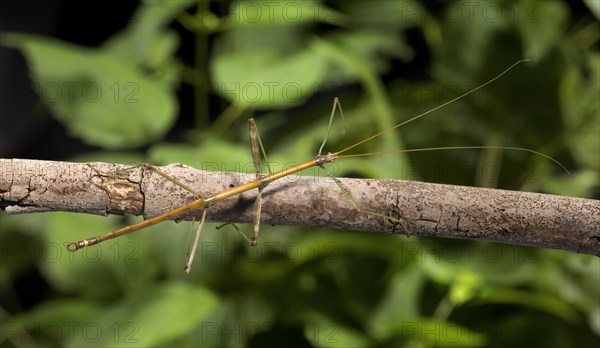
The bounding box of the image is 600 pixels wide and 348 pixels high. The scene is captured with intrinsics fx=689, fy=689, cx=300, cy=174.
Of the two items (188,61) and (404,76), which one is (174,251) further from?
(404,76)

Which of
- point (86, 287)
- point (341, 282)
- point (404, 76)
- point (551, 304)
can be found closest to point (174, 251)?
point (86, 287)

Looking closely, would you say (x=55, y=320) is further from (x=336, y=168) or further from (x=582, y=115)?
(x=582, y=115)

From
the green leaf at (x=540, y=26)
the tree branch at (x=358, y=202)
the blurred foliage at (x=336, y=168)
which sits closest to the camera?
the tree branch at (x=358, y=202)

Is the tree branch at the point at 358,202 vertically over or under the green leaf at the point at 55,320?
over

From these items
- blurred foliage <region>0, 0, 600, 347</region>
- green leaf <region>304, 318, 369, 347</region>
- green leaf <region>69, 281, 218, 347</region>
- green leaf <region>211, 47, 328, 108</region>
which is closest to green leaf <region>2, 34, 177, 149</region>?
blurred foliage <region>0, 0, 600, 347</region>

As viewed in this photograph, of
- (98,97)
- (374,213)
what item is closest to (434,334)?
(374,213)

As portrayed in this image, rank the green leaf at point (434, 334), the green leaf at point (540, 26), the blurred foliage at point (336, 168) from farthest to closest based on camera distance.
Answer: the green leaf at point (540, 26)
the blurred foliage at point (336, 168)
the green leaf at point (434, 334)

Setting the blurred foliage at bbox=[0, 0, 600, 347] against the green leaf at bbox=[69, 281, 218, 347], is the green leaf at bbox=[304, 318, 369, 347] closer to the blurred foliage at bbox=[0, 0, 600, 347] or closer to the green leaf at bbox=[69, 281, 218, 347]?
the blurred foliage at bbox=[0, 0, 600, 347]

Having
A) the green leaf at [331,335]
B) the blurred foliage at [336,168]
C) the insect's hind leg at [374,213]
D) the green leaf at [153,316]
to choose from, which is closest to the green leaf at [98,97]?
the blurred foliage at [336,168]

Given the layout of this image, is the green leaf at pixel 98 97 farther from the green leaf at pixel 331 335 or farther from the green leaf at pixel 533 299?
the green leaf at pixel 533 299
